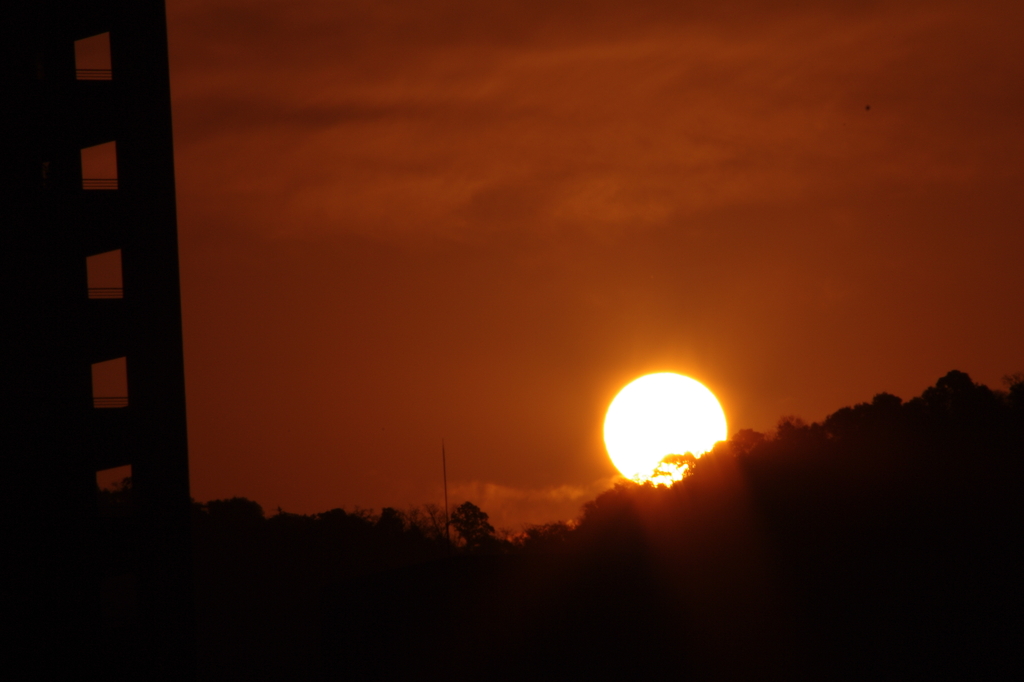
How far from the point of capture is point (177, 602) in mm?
26516

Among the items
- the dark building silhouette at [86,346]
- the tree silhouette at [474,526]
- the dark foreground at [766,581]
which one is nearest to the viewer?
the dark building silhouette at [86,346]

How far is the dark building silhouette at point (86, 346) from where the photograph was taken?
81.0ft

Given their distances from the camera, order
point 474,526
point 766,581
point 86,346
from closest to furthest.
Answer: point 86,346
point 766,581
point 474,526

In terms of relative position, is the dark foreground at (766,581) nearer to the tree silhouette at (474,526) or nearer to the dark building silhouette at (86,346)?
the dark building silhouette at (86,346)

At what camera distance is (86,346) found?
26766mm

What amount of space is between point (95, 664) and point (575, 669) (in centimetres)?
2147

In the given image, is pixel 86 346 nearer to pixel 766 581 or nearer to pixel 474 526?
pixel 766 581

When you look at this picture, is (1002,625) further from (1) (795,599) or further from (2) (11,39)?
(2) (11,39)

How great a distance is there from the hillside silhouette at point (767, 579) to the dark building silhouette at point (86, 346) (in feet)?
57.3

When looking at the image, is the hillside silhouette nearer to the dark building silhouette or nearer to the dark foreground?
the dark foreground

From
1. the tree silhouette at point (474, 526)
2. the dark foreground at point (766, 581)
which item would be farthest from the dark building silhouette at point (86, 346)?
the tree silhouette at point (474, 526)

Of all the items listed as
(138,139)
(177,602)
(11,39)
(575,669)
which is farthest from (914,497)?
(11,39)

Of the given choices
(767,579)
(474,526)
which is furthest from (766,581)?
(474,526)

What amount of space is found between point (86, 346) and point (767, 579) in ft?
91.7
